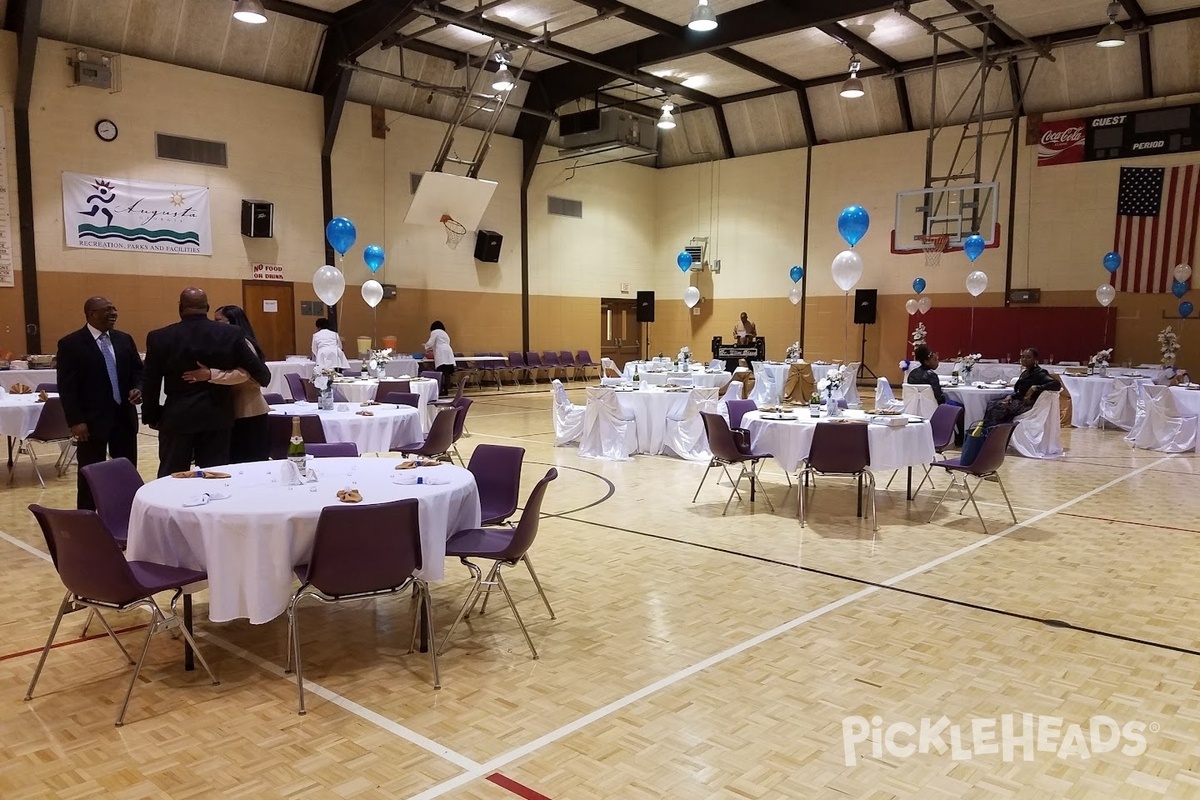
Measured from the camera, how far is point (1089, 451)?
380 inches

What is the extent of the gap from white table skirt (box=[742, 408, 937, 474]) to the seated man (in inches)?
56.9

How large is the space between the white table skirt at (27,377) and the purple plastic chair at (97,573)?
822cm

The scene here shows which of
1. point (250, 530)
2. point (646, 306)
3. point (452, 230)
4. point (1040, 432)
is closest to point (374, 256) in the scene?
point (452, 230)

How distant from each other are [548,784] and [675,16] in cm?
1306

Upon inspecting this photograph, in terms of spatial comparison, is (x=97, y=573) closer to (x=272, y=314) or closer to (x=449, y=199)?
(x=272, y=314)

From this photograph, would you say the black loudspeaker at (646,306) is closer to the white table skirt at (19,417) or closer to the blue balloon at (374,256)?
the blue balloon at (374,256)

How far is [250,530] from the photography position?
10.4ft

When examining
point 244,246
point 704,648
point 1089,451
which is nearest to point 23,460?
point 244,246

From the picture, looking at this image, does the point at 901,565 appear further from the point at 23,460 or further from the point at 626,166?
the point at 626,166

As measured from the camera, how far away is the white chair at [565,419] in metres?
9.70

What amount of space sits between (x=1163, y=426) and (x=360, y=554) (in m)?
10.2

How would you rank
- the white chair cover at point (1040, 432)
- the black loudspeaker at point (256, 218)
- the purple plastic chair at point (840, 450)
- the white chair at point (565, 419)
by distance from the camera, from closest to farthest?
the purple plastic chair at point (840, 450) → the white chair cover at point (1040, 432) → the white chair at point (565, 419) → the black loudspeaker at point (256, 218)
